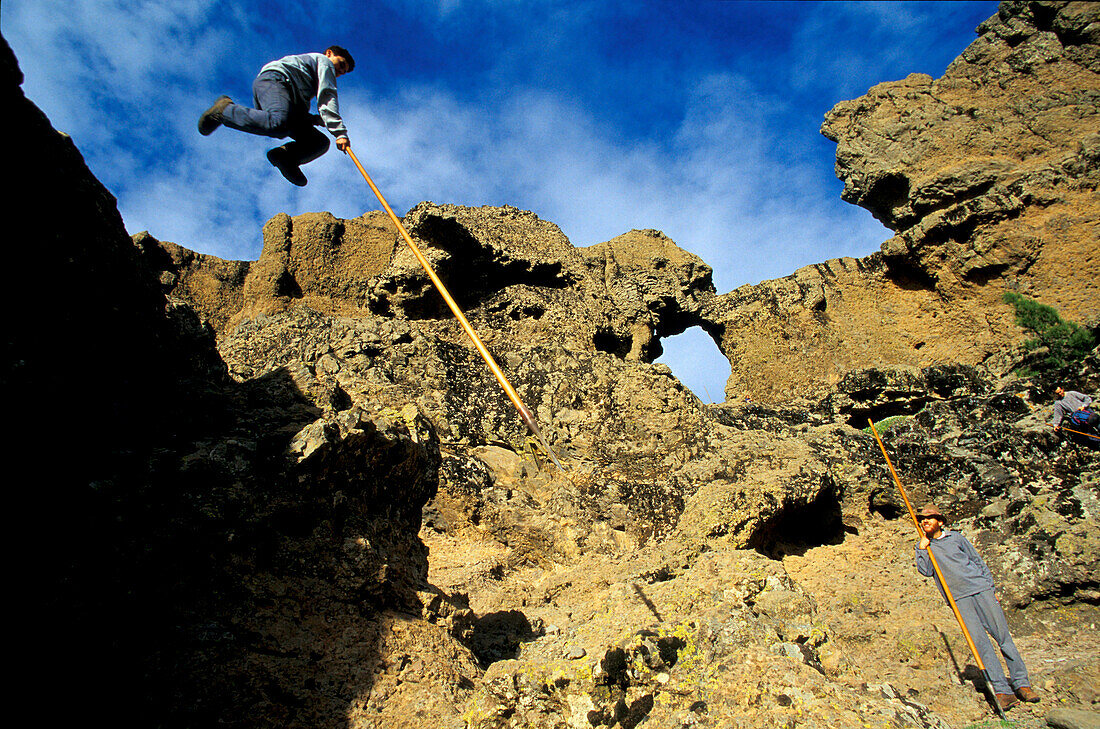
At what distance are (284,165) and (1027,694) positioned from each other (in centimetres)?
805

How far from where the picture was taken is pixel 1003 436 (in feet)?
27.8

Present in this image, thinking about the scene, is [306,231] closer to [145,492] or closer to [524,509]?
[524,509]

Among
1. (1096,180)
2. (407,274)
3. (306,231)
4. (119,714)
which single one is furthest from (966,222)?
(119,714)

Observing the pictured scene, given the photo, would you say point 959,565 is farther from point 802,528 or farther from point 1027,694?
point 802,528

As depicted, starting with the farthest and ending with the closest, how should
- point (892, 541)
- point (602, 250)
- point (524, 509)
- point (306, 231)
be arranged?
point (602, 250)
point (306, 231)
point (892, 541)
point (524, 509)

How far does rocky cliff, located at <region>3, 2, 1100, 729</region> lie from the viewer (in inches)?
108

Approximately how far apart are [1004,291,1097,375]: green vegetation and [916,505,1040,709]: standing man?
7817 mm

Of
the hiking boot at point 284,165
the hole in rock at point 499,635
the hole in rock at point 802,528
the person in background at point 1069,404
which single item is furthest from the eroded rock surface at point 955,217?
the hiking boot at point 284,165

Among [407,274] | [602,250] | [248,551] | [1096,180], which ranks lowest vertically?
[248,551]

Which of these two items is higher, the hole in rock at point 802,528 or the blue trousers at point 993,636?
the hole in rock at point 802,528

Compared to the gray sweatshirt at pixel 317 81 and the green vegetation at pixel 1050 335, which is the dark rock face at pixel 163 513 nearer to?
the gray sweatshirt at pixel 317 81

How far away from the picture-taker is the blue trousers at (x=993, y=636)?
163 inches

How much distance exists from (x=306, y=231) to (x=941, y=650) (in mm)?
14440

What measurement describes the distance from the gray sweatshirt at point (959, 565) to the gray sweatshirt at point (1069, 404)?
505 cm
